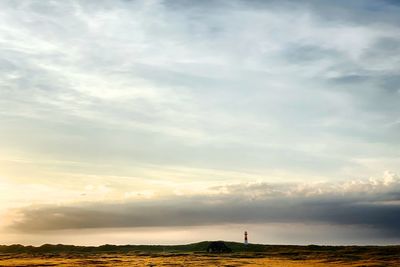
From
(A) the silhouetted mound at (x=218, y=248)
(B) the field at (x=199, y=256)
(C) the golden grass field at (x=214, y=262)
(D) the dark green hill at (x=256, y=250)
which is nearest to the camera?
(C) the golden grass field at (x=214, y=262)

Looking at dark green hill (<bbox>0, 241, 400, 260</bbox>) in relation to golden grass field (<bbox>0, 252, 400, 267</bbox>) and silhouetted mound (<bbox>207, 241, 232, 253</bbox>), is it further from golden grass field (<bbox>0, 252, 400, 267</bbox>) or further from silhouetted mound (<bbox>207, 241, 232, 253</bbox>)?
golden grass field (<bbox>0, 252, 400, 267</bbox>)

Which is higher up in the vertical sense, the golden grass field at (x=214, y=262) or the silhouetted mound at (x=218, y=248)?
the silhouetted mound at (x=218, y=248)

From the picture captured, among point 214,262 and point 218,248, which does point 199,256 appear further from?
point 214,262

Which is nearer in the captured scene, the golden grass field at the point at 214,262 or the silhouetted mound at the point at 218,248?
the golden grass field at the point at 214,262

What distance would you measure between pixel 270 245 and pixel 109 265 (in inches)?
2777

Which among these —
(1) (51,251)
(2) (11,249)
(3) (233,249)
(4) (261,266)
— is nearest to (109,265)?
(4) (261,266)

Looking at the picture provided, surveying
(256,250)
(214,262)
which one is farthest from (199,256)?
(256,250)

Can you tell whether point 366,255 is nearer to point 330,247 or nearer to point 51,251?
point 330,247

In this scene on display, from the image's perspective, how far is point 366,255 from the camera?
420 ft

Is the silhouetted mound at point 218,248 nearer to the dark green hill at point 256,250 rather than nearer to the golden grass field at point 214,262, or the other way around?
the dark green hill at point 256,250

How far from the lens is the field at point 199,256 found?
359ft

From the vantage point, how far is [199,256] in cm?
13462

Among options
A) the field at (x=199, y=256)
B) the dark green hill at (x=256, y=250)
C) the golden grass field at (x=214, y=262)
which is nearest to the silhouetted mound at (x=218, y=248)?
the dark green hill at (x=256, y=250)

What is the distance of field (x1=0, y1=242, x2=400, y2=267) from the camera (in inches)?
4312
